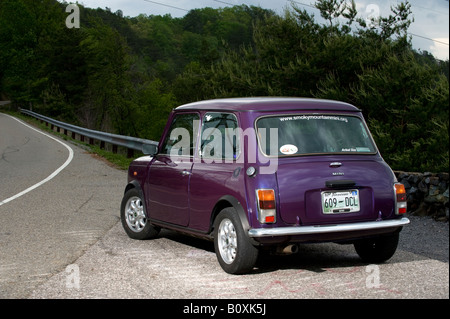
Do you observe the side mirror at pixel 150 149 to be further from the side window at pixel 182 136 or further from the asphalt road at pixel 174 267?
the asphalt road at pixel 174 267

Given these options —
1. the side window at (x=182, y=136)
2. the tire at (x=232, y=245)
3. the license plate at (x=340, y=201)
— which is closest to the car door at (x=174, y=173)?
the side window at (x=182, y=136)

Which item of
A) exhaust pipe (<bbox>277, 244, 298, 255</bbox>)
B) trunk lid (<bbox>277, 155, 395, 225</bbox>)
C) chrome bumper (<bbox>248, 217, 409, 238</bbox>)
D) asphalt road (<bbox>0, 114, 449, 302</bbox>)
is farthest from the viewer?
exhaust pipe (<bbox>277, 244, 298, 255</bbox>)

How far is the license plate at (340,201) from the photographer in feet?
20.2

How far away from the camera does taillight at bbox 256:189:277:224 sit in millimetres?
6004

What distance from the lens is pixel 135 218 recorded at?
852 cm

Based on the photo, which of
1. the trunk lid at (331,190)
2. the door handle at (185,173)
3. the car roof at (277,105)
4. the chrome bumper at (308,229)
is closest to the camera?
the chrome bumper at (308,229)

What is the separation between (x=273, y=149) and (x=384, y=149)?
26.5 meters

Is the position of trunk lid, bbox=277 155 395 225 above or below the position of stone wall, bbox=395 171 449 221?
above

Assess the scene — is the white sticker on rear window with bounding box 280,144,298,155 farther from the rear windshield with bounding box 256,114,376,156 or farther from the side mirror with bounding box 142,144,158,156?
the side mirror with bounding box 142,144,158,156

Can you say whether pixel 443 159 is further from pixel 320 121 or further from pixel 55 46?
pixel 55 46

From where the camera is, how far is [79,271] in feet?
21.2

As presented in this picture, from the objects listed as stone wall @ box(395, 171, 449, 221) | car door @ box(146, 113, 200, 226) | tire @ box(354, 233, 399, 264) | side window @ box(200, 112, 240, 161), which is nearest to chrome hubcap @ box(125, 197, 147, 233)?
car door @ box(146, 113, 200, 226)

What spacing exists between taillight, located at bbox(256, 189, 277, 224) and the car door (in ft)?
4.50

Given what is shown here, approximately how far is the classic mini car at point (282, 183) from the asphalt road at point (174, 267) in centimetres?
33
